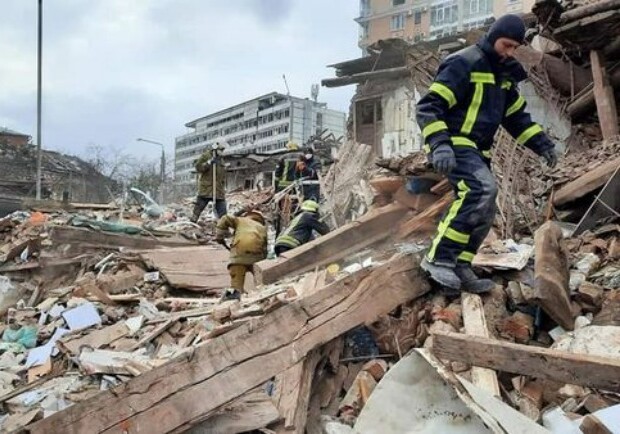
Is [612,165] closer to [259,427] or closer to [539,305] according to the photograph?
[539,305]

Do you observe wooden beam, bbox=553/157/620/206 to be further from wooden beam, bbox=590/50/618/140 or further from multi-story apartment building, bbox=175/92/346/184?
→ multi-story apartment building, bbox=175/92/346/184

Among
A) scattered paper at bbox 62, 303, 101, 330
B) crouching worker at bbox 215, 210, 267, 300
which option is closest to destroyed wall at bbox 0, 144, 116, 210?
scattered paper at bbox 62, 303, 101, 330

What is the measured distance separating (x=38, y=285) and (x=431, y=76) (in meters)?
6.51

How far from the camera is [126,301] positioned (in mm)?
5516

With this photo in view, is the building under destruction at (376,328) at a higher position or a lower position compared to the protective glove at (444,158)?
lower

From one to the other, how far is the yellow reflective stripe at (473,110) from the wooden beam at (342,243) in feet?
5.39

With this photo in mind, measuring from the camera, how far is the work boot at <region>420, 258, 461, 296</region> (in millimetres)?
2953

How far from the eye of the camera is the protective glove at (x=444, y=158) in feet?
9.33

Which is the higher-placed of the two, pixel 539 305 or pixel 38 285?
pixel 539 305

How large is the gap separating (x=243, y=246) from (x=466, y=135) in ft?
9.28

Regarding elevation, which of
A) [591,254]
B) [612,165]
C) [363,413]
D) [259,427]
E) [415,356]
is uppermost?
[612,165]

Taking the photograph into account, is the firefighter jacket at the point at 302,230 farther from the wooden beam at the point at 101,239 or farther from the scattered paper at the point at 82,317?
the wooden beam at the point at 101,239

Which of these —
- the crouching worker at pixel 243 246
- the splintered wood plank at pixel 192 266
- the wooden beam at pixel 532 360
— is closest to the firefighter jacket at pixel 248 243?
the crouching worker at pixel 243 246

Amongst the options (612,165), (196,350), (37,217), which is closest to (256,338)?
(196,350)
